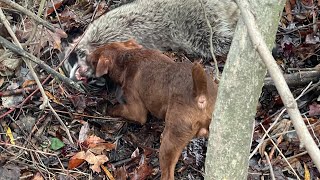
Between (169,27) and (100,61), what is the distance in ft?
5.58

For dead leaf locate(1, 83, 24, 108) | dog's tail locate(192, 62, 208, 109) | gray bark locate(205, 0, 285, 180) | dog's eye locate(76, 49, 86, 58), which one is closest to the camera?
gray bark locate(205, 0, 285, 180)

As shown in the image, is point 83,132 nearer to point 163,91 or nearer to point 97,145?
point 97,145

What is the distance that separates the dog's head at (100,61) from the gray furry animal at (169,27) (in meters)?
0.40

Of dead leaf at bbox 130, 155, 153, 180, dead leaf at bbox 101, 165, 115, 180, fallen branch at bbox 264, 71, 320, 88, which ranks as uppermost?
fallen branch at bbox 264, 71, 320, 88

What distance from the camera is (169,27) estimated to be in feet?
23.7

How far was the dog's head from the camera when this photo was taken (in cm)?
575

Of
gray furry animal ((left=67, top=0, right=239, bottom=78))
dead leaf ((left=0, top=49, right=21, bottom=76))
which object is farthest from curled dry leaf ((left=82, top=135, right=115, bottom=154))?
dead leaf ((left=0, top=49, right=21, bottom=76))

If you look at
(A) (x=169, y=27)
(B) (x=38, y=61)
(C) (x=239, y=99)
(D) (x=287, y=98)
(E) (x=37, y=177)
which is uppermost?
(D) (x=287, y=98)

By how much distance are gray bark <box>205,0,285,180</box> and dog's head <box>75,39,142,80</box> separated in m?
2.63

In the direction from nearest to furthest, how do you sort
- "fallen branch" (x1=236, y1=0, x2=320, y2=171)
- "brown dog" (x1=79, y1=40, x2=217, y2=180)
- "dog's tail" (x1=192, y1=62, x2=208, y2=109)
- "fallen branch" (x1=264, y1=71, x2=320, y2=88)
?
"fallen branch" (x1=236, y1=0, x2=320, y2=171)
"dog's tail" (x1=192, y1=62, x2=208, y2=109)
"brown dog" (x1=79, y1=40, x2=217, y2=180)
"fallen branch" (x1=264, y1=71, x2=320, y2=88)

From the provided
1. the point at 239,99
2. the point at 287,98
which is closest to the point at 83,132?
the point at 239,99

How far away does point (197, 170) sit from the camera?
5434mm

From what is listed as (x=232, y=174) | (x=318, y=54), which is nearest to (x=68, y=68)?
(x=318, y=54)

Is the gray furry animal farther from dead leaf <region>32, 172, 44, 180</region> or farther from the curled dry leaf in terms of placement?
dead leaf <region>32, 172, 44, 180</region>
